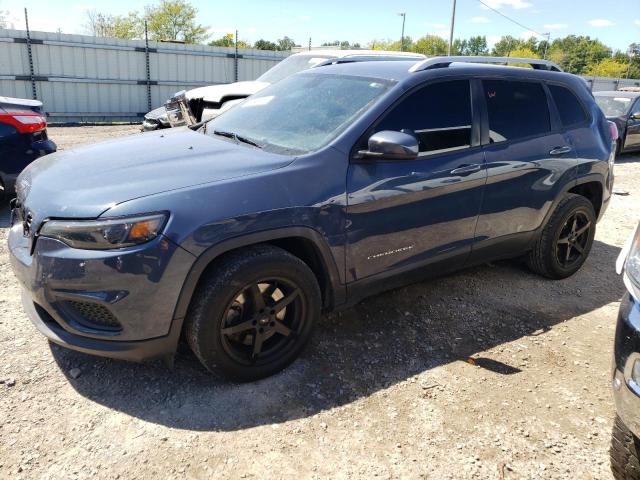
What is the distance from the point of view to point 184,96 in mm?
8008

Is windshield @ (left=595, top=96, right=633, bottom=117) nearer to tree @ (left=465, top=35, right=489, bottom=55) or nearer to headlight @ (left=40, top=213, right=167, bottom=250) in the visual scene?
headlight @ (left=40, top=213, right=167, bottom=250)

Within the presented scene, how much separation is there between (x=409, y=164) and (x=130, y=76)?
1533cm

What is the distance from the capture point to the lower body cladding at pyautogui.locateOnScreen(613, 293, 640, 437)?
1.99m

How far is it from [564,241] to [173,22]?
157 feet

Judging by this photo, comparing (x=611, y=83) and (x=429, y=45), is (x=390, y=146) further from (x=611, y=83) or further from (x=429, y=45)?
(x=429, y=45)

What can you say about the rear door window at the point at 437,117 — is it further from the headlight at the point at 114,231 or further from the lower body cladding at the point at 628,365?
the lower body cladding at the point at 628,365

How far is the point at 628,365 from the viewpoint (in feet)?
6.68

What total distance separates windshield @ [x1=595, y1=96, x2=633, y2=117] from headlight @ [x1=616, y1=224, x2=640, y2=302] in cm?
1133

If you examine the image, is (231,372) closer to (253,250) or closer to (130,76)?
(253,250)

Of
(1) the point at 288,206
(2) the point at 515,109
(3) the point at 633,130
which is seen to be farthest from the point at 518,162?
(3) the point at 633,130

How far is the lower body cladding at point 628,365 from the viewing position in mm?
1989

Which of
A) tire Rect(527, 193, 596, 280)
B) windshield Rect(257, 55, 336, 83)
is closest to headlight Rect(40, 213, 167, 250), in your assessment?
tire Rect(527, 193, 596, 280)

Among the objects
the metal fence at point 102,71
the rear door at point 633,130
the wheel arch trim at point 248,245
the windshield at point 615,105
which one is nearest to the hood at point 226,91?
the wheel arch trim at point 248,245

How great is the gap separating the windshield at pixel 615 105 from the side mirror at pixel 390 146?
11036 millimetres
